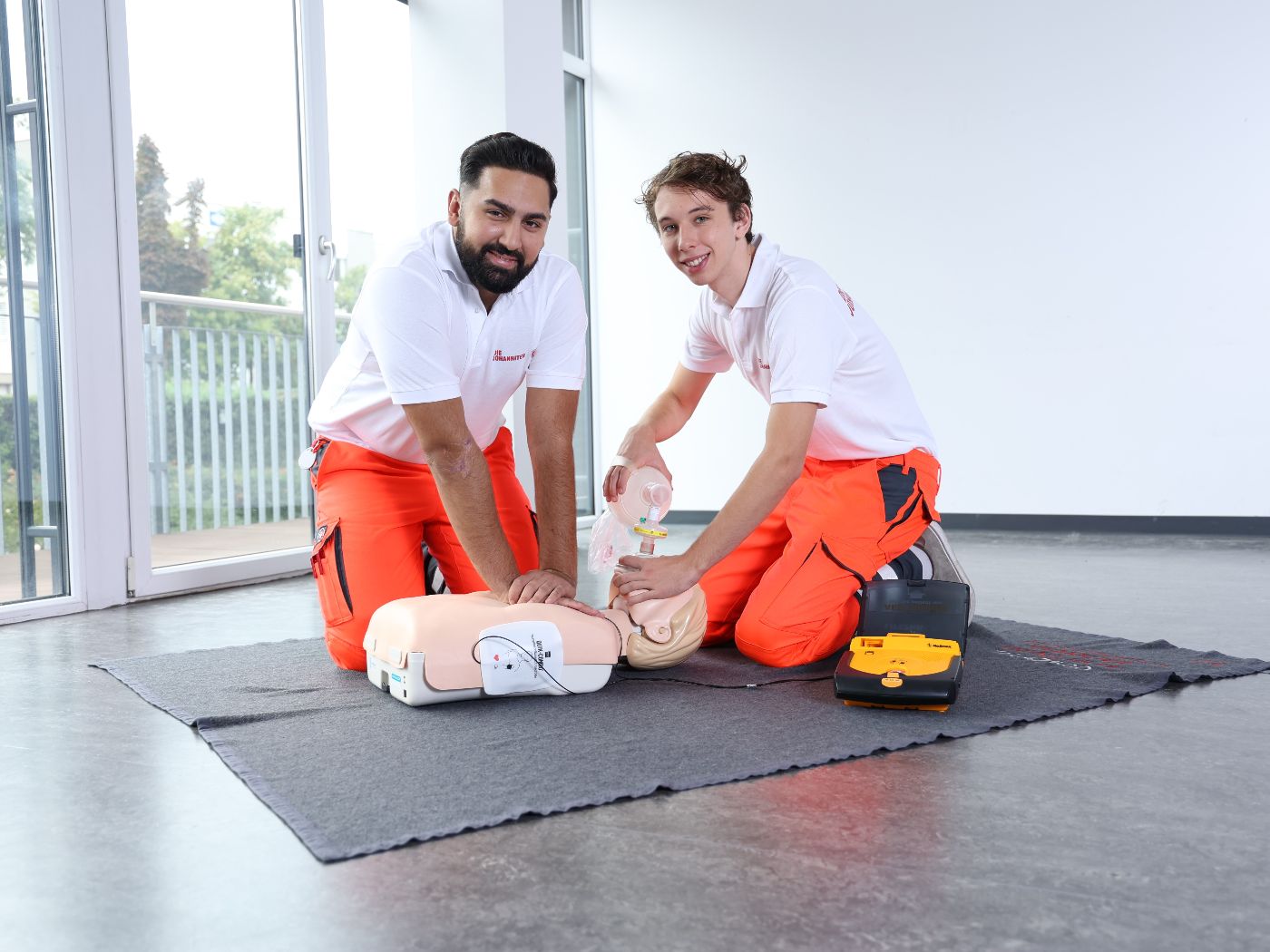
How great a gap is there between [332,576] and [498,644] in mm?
546

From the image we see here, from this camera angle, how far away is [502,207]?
79.0 inches

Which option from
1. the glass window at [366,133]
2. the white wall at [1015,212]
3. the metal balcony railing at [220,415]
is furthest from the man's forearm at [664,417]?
the white wall at [1015,212]

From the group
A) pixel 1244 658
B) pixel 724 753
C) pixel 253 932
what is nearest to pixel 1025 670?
pixel 1244 658

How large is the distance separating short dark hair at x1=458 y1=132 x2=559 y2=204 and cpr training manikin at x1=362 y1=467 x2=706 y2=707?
0.74 meters

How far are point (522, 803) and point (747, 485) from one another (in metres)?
0.81

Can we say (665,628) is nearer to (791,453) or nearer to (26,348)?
(791,453)

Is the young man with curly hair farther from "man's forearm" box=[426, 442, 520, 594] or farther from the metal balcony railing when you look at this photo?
the metal balcony railing

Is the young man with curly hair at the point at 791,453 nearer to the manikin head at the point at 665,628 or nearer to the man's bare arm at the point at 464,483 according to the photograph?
the manikin head at the point at 665,628

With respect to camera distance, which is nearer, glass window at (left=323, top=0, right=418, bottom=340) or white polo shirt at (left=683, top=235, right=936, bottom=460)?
white polo shirt at (left=683, top=235, right=936, bottom=460)

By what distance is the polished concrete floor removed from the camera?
3.47ft

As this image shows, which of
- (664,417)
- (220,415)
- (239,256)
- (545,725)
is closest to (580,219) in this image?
(239,256)

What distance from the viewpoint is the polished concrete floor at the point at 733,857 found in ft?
3.47

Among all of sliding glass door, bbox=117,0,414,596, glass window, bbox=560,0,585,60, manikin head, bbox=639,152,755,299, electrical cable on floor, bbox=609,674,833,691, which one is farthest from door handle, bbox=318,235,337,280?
glass window, bbox=560,0,585,60

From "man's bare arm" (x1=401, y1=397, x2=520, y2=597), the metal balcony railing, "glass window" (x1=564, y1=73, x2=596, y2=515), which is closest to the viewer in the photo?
"man's bare arm" (x1=401, y1=397, x2=520, y2=597)
